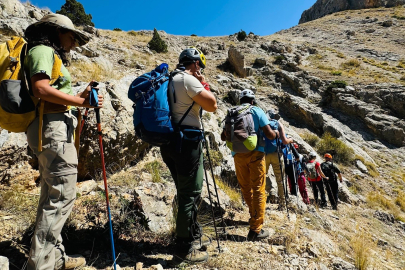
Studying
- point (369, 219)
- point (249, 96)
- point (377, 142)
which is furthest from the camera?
point (377, 142)

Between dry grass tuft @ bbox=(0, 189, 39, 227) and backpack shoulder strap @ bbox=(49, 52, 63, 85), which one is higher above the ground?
backpack shoulder strap @ bbox=(49, 52, 63, 85)

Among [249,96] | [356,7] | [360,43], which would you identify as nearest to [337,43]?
[360,43]

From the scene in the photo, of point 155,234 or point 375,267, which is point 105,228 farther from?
point 375,267

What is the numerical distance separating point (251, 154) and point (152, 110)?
166cm

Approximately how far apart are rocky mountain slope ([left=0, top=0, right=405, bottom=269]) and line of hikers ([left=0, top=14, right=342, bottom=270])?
447 mm

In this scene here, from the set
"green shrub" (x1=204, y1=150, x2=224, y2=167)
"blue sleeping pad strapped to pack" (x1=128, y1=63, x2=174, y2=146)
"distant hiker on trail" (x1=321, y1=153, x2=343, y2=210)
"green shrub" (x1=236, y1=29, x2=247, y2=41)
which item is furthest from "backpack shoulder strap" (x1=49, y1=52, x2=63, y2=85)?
"green shrub" (x1=236, y1=29, x2=247, y2=41)

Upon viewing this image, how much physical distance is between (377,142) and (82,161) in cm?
1653

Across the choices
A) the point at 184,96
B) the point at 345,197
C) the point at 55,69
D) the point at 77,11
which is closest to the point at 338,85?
the point at 345,197

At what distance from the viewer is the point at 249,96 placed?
11.9 feet

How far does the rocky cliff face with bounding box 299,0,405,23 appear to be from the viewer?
46572 millimetres

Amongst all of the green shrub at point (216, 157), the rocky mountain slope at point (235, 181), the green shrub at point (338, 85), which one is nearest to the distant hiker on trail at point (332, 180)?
the rocky mountain slope at point (235, 181)

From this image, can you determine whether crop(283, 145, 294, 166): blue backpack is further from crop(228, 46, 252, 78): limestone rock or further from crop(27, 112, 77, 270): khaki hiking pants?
crop(228, 46, 252, 78): limestone rock

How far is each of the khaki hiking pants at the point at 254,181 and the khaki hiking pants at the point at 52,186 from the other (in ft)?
7.12

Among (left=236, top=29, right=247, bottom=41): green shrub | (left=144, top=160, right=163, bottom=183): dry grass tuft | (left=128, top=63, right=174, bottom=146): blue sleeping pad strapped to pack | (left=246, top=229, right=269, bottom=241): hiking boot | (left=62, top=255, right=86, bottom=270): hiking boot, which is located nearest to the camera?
(left=62, top=255, right=86, bottom=270): hiking boot
